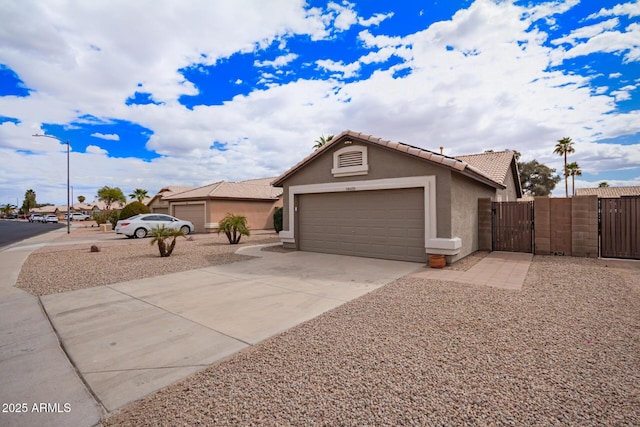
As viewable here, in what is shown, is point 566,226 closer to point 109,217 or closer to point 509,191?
point 509,191

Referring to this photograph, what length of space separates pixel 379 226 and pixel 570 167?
47021mm

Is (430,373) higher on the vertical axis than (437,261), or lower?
lower

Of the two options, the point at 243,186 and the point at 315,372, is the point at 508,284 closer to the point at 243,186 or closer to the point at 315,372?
the point at 315,372

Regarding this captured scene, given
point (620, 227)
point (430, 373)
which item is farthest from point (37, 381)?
point (620, 227)

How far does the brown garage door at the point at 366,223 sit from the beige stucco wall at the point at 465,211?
3.17ft

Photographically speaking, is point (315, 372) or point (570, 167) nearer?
point (315, 372)

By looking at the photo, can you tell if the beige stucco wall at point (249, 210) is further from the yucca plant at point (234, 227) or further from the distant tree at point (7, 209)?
the distant tree at point (7, 209)

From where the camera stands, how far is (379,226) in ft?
35.2

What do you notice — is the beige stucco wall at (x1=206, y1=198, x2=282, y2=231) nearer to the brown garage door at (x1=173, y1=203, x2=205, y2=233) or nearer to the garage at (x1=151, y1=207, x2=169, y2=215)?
the brown garage door at (x1=173, y1=203, x2=205, y2=233)

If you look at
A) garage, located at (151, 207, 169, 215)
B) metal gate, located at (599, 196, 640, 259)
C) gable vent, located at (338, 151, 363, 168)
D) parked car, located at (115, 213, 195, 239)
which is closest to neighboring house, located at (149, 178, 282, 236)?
parked car, located at (115, 213, 195, 239)

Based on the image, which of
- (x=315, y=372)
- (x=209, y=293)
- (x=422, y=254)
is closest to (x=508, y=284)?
(x=422, y=254)

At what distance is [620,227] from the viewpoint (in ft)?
32.7

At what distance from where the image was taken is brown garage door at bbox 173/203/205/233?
23328mm

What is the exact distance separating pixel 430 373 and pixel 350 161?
872cm
